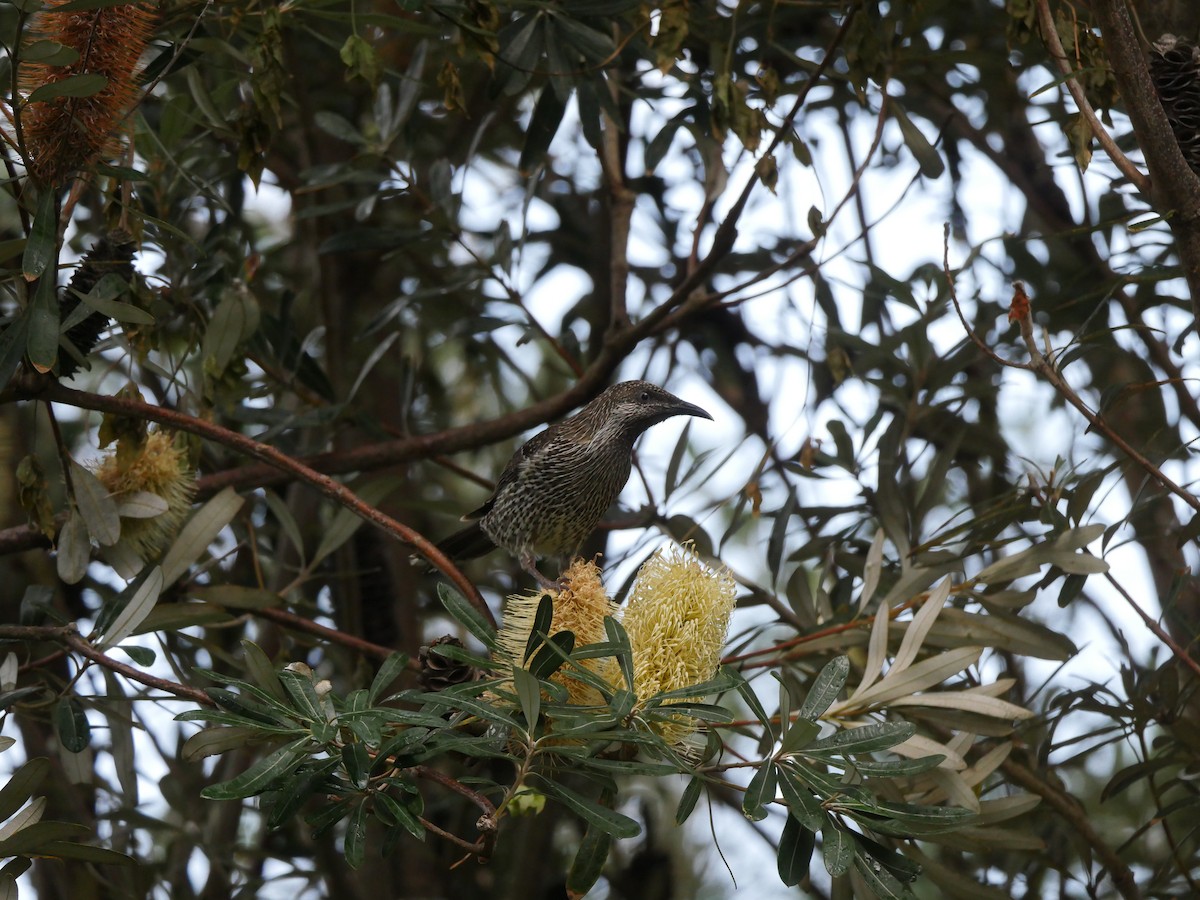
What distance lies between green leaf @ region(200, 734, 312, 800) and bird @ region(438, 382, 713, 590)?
1694 millimetres

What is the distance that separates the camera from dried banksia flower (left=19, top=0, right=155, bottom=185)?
96.5 inches

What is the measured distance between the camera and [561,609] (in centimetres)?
273

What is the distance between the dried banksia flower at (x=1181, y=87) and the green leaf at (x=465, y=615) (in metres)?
1.78

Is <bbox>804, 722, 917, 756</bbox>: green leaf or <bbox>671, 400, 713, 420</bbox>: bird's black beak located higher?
<bbox>671, 400, 713, 420</bbox>: bird's black beak

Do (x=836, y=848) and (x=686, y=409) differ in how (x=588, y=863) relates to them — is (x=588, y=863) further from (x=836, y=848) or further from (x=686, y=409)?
(x=686, y=409)

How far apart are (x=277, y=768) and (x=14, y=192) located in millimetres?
1347

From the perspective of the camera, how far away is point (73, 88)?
2307 millimetres

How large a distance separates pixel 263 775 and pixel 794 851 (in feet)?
Answer: 3.18

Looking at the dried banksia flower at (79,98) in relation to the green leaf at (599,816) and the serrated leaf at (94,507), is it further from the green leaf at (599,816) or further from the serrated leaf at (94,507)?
the green leaf at (599,816)

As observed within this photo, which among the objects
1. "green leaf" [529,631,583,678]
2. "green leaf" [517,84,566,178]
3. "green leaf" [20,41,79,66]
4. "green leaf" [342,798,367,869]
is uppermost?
"green leaf" [517,84,566,178]

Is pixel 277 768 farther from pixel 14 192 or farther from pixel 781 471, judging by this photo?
pixel 781 471

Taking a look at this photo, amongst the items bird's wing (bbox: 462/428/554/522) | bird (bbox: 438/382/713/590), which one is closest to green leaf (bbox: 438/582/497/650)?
bird (bbox: 438/382/713/590)

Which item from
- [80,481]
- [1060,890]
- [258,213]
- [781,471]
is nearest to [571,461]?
[781,471]

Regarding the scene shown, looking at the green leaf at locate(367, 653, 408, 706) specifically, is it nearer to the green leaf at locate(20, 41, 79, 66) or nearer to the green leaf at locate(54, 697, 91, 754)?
the green leaf at locate(54, 697, 91, 754)
